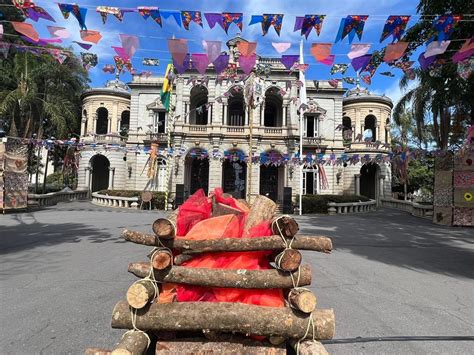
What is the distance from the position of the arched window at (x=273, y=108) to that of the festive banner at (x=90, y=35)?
21.6m

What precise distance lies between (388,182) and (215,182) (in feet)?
55.8

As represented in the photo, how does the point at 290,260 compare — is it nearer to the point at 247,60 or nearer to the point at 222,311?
the point at 222,311

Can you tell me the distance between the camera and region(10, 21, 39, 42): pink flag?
26.8 feet

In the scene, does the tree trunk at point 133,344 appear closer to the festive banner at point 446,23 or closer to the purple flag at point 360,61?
the purple flag at point 360,61

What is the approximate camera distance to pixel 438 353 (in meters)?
3.46

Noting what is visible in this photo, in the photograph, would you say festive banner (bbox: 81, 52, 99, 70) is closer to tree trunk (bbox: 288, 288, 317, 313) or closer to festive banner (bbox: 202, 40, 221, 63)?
festive banner (bbox: 202, 40, 221, 63)

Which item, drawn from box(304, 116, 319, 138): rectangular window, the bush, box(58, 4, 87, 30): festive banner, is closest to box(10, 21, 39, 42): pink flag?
box(58, 4, 87, 30): festive banner

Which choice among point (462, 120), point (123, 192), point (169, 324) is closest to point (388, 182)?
point (462, 120)

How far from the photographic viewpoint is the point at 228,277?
8.33 feet

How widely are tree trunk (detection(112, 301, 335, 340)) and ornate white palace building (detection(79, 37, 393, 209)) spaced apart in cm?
2393

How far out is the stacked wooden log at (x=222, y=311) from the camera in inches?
94.7

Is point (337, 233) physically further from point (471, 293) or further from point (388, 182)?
point (388, 182)

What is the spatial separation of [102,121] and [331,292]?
35.6 metres

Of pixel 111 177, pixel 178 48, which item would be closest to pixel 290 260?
pixel 178 48
